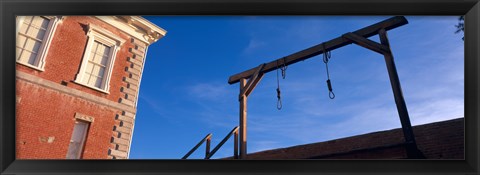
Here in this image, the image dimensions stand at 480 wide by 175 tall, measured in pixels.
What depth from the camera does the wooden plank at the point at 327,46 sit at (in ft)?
12.7

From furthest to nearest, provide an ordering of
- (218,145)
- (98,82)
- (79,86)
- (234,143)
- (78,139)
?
(98,82)
(79,86)
(78,139)
(234,143)
(218,145)

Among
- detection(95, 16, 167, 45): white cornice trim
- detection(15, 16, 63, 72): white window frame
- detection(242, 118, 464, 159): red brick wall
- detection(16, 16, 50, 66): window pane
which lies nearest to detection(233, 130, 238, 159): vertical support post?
detection(242, 118, 464, 159): red brick wall

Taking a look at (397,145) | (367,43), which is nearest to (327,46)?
(367,43)

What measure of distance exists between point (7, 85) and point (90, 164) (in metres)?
0.48

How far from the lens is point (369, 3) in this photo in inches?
51.0

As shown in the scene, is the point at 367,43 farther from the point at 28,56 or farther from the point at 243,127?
the point at 28,56

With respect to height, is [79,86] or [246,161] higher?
[79,86]

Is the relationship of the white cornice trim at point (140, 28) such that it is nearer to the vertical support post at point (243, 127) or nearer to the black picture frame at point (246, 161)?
the vertical support post at point (243, 127)

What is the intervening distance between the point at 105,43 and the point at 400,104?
7.21 metres

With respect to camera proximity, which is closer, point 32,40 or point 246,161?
point 246,161

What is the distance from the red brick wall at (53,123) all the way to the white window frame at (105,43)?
0.52 meters

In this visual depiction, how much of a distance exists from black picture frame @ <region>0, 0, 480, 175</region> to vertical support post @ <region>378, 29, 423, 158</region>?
1.84 meters

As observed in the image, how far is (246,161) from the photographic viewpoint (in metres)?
1.31

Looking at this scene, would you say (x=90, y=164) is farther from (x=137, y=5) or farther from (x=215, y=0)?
(x=215, y=0)
